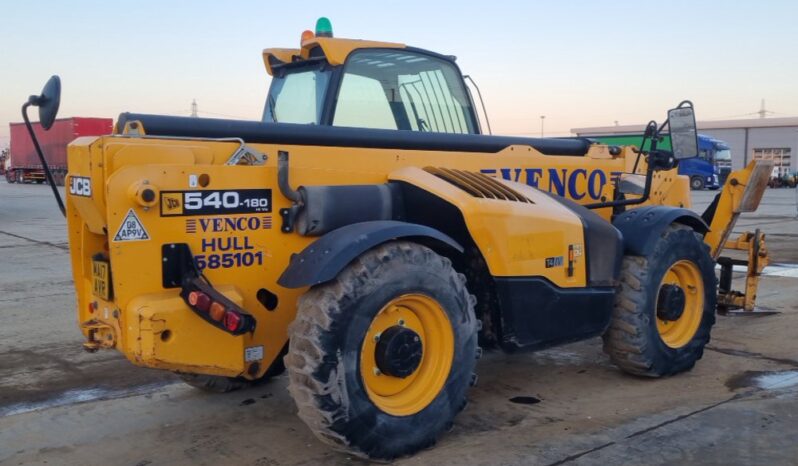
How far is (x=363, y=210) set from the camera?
4309mm

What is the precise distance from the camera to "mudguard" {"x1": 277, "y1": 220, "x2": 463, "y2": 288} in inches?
145

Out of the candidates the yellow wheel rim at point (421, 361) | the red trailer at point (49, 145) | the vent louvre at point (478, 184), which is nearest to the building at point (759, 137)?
the red trailer at point (49, 145)

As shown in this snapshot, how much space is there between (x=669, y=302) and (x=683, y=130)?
3.92 ft

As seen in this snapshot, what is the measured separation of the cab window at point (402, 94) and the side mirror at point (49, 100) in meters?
1.75

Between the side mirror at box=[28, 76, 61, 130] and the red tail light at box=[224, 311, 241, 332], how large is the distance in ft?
4.18

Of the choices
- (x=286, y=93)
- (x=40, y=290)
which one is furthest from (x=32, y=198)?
(x=286, y=93)

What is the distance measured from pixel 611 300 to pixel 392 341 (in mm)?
1823

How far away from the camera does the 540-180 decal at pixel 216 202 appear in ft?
12.2

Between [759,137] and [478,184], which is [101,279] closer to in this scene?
[478,184]

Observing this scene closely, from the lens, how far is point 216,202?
3.85m

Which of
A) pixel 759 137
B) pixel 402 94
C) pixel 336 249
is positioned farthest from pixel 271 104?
pixel 759 137

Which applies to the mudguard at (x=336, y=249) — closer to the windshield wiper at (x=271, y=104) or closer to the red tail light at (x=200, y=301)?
the red tail light at (x=200, y=301)

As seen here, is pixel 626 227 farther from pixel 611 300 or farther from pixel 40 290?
pixel 40 290

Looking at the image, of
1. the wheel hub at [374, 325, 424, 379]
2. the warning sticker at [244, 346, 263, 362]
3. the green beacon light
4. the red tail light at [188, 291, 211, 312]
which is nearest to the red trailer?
the green beacon light
